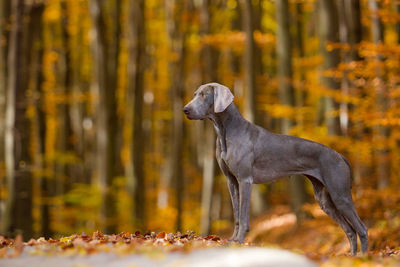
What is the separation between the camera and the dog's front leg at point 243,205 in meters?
6.92

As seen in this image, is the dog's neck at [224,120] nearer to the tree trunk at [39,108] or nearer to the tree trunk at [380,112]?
the tree trunk at [380,112]

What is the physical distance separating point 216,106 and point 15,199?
23.2 ft

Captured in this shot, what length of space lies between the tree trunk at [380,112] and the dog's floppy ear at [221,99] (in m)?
6.26

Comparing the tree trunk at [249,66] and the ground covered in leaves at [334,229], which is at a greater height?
the tree trunk at [249,66]

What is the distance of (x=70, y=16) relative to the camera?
28.1 metres

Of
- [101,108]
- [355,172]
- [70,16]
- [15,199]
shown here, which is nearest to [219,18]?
[70,16]

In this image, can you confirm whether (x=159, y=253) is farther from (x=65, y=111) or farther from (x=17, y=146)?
(x=65, y=111)

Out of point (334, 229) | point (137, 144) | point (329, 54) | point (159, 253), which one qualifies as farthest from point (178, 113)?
point (159, 253)

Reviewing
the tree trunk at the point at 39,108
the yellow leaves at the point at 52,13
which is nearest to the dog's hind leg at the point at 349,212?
the tree trunk at the point at 39,108

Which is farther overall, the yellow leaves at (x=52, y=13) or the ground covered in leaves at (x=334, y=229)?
the yellow leaves at (x=52, y=13)

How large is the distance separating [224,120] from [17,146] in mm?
6789

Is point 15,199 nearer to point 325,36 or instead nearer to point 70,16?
point 325,36

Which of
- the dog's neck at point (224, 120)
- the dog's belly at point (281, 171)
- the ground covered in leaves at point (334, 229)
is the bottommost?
the ground covered in leaves at point (334, 229)

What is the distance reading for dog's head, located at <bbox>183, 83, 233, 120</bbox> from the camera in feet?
22.7
